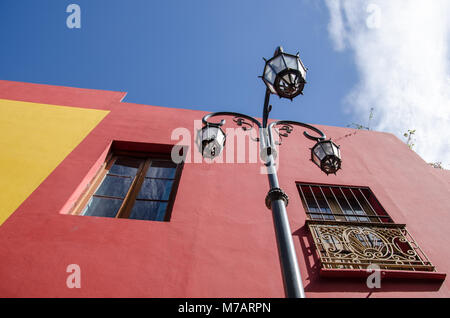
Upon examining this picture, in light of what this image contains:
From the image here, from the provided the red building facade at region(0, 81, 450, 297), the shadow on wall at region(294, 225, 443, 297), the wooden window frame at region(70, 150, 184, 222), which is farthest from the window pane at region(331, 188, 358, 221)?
the wooden window frame at region(70, 150, 184, 222)

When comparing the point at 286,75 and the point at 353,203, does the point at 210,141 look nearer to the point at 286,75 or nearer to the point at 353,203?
the point at 286,75

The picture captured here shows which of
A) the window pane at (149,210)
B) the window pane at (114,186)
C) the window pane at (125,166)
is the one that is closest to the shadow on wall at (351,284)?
the window pane at (149,210)

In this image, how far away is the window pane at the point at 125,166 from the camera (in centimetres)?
483

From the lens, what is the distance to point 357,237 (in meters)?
4.09

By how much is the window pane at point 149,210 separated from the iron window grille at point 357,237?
2280 millimetres

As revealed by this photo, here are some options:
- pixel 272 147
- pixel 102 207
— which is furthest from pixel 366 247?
pixel 102 207

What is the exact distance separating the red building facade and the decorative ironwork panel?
91 millimetres

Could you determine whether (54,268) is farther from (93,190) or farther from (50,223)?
(93,190)

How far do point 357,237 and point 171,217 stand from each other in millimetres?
2888

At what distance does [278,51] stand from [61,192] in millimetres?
3573

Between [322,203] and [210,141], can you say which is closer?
[210,141]

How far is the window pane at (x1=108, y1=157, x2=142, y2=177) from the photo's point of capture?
Answer: 4.83 metres

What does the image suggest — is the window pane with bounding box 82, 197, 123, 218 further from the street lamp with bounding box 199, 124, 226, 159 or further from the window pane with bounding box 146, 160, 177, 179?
the street lamp with bounding box 199, 124, 226, 159
